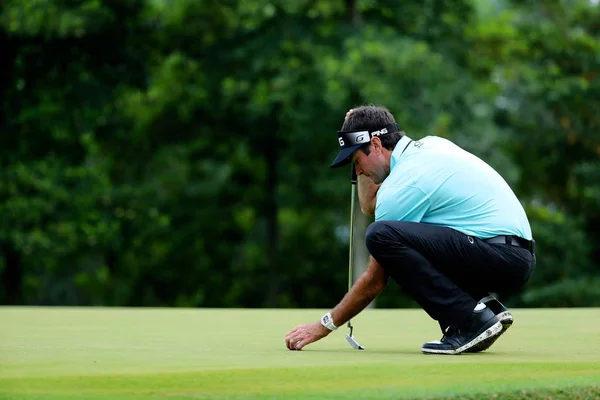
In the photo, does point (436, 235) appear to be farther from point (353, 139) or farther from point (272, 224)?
point (272, 224)

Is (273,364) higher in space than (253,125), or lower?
higher

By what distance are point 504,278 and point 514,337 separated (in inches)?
55.9

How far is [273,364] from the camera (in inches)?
199

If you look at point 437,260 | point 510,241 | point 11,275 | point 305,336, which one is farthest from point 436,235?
point 11,275

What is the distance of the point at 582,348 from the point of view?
253 inches

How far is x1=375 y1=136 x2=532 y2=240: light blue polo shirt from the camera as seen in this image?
19.7 ft

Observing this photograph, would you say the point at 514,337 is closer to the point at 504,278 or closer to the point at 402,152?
the point at 504,278

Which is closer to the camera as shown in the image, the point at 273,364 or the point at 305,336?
the point at 273,364

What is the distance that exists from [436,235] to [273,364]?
140 centimetres

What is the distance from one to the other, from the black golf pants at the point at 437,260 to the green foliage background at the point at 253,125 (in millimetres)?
17716

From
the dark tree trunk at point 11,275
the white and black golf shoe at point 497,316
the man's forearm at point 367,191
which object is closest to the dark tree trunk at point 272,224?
the dark tree trunk at point 11,275

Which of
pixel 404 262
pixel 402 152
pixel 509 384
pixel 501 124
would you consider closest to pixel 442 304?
pixel 404 262

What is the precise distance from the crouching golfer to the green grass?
Answer: 0.71 feet

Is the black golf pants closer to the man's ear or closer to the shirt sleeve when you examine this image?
the shirt sleeve
